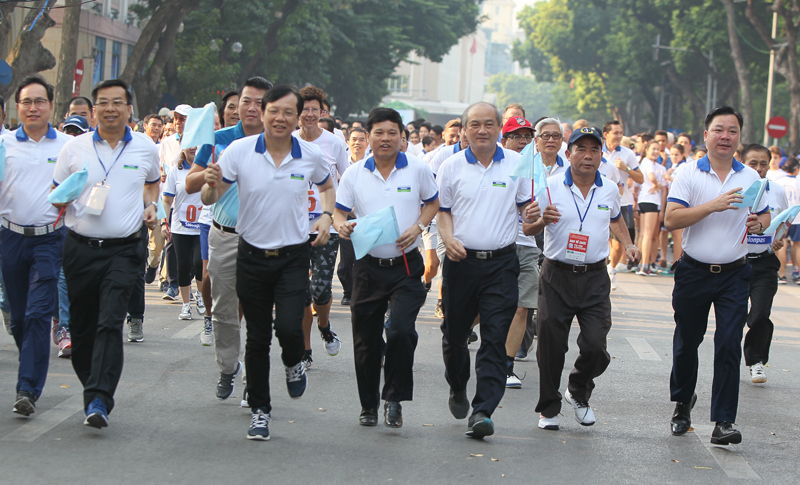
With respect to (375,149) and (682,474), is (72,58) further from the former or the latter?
(682,474)

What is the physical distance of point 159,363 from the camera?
Result: 7758mm

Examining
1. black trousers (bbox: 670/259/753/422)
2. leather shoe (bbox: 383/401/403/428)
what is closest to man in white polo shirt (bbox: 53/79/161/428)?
leather shoe (bbox: 383/401/403/428)

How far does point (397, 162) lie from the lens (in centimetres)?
598

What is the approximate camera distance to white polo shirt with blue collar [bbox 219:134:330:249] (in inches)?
220

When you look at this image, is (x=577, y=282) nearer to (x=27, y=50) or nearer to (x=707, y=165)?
(x=707, y=165)

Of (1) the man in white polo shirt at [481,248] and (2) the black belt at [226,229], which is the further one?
(2) the black belt at [226,229]

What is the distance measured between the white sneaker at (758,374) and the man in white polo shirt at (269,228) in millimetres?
3941

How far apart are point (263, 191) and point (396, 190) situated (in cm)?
80

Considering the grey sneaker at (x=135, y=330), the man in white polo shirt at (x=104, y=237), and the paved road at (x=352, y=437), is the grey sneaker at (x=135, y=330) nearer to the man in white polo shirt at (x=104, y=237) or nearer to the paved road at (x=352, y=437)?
the paved road at (x=352, y=437)

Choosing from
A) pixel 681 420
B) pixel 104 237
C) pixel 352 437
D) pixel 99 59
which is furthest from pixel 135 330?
pixel 99 59

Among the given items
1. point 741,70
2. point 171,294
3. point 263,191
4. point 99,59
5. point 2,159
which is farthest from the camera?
point 99,59

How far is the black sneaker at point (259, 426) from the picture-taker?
18.4 ft

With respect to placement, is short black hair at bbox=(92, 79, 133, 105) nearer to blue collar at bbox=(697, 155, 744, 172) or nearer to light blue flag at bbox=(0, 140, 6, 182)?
light blue flag at bbox=(0, 140, 6, 182)

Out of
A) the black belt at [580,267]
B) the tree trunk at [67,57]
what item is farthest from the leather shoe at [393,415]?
the tree trunk at [67,57]
